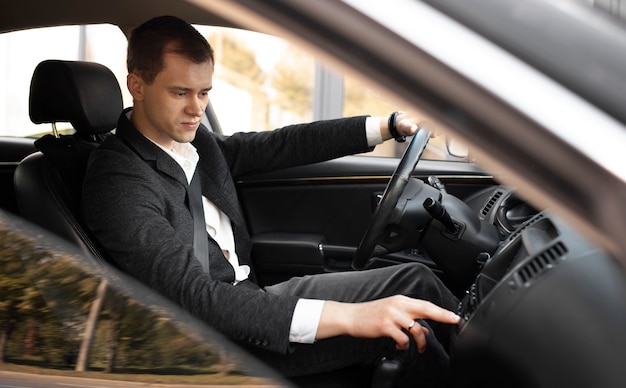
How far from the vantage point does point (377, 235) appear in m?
2.41

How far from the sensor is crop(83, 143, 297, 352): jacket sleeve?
5.53 feet

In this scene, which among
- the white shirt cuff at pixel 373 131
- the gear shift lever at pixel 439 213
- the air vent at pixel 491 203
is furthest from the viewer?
the air vent at pixel 491 203

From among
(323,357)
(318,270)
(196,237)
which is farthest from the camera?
Result: (318,270)

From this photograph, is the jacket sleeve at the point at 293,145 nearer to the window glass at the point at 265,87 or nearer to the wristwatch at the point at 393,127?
the wristwatch at the point at 393,127

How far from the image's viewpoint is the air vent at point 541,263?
3.58ft

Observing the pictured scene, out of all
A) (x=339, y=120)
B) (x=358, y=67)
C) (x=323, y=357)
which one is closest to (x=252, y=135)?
(x=339, y=120)

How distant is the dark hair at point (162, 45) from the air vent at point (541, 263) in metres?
1.20

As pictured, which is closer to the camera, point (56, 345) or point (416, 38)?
point (416, 38)

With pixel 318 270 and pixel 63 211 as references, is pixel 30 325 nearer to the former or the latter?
pixel 63 211

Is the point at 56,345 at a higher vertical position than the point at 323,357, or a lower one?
higher

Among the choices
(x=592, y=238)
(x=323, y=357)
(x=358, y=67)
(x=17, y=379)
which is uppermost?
(x=358, y=67)

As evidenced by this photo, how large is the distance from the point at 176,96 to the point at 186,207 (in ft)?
0.90

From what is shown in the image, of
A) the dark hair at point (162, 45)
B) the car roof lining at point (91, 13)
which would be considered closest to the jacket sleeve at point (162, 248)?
the dark hair at point (162, 45)

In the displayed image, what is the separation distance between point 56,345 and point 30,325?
0.05m
